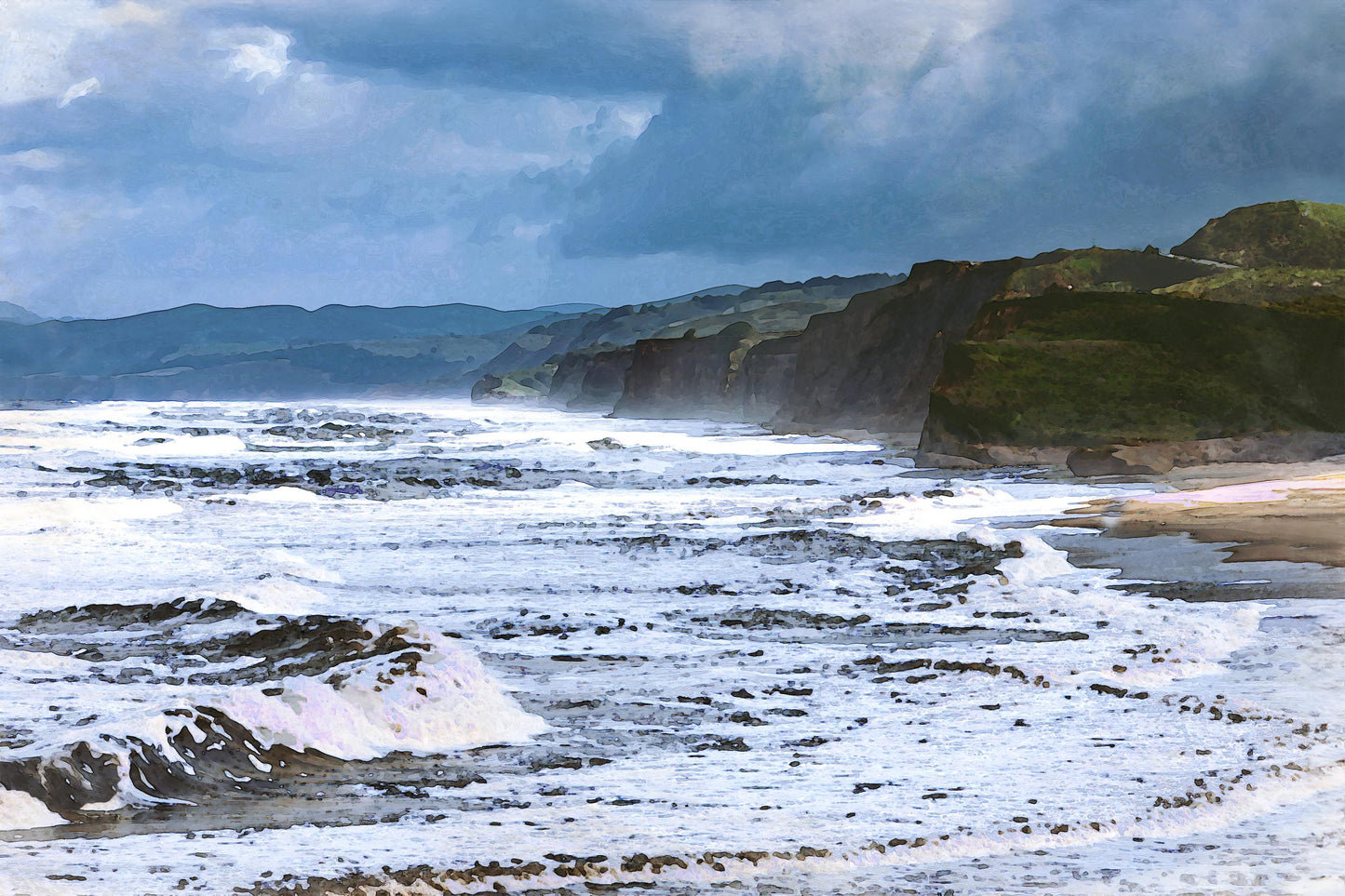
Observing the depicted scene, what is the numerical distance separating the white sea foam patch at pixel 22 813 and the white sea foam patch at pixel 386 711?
134 cm

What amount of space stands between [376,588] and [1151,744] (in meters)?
9.12

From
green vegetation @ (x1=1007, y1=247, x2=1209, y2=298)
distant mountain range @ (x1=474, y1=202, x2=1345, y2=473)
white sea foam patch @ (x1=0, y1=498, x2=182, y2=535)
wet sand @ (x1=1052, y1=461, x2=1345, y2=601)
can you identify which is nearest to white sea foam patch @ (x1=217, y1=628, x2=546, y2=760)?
wet sand @ (x1=1052, y1=461, x2=1345, y2=601)

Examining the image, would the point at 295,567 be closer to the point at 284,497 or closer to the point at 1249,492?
the point at 284,497

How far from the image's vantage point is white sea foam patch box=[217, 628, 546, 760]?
296 inches

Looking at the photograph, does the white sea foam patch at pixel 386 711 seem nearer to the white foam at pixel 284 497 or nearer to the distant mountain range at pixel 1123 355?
the white foam at pixel 284 497

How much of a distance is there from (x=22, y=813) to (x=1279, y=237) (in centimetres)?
5964

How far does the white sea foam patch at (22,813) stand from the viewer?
604 cm

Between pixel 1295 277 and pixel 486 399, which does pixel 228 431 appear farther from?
pixel 486 399

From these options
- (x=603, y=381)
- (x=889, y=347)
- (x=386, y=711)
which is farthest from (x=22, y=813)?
(x=603, y=381)

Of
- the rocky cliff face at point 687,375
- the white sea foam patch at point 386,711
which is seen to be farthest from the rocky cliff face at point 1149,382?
the rocky cliff face at point 687,375

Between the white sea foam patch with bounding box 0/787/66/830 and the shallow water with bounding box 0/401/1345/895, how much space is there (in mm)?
21

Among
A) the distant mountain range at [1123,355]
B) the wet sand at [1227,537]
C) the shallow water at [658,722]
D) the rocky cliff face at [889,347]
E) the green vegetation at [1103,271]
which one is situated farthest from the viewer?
the rocky cliff face at [889,347]

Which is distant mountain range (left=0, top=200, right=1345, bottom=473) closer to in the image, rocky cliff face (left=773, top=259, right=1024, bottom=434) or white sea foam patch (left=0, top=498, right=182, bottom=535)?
rocky cliff face (left=773, top=259, right=1024, bottom=434)

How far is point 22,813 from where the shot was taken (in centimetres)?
610
